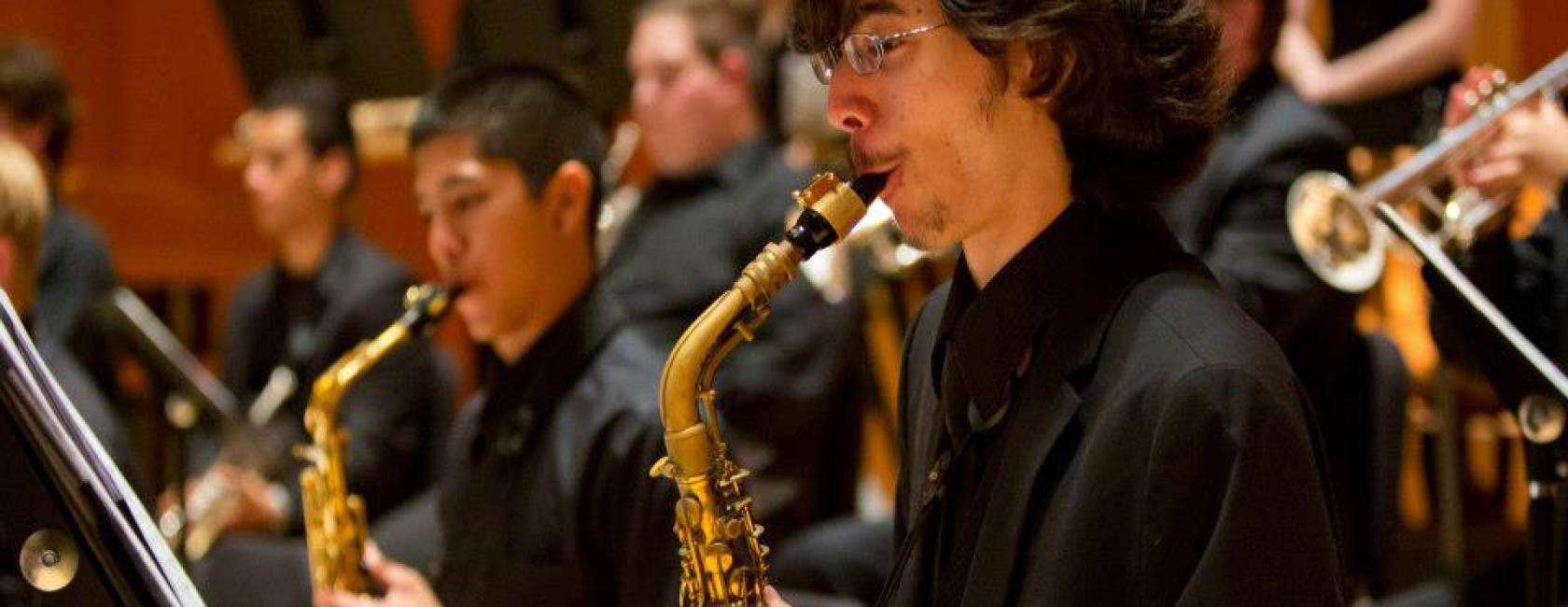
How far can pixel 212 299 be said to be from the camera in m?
7.07

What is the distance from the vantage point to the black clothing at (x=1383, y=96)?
4113 millimetres

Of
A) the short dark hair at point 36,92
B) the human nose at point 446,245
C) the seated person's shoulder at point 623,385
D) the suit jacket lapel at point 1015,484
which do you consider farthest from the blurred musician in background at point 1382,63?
the short dark hair at point 36,92

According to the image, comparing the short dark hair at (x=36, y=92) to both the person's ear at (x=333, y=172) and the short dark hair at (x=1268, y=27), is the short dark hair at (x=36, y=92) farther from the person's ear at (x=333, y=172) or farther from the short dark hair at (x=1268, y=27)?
the short dark hair at (x=1268, y=27)

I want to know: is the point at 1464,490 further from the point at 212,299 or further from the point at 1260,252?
the point at 212,299

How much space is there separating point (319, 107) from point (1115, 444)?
3992 millimetres

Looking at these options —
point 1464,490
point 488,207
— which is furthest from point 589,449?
point 1464,490

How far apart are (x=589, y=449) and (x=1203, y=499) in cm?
130

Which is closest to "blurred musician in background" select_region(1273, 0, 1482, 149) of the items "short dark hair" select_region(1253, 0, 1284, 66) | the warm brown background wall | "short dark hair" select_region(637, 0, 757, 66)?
"short dark hair" select_region(1253, 0, 1284, 66)

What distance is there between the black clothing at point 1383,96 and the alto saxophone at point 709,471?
8.30 feet

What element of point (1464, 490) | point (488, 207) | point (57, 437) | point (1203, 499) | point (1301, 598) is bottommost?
point (1464, 490)

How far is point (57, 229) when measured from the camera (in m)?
5.01

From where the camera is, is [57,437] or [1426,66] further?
[1426,66]

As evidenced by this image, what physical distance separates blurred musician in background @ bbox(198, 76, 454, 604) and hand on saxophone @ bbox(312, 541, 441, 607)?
1308 millimetres

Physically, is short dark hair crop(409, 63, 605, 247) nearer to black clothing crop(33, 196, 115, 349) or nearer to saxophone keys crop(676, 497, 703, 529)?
saxophone keys crop(676, 497, 703, 529)
